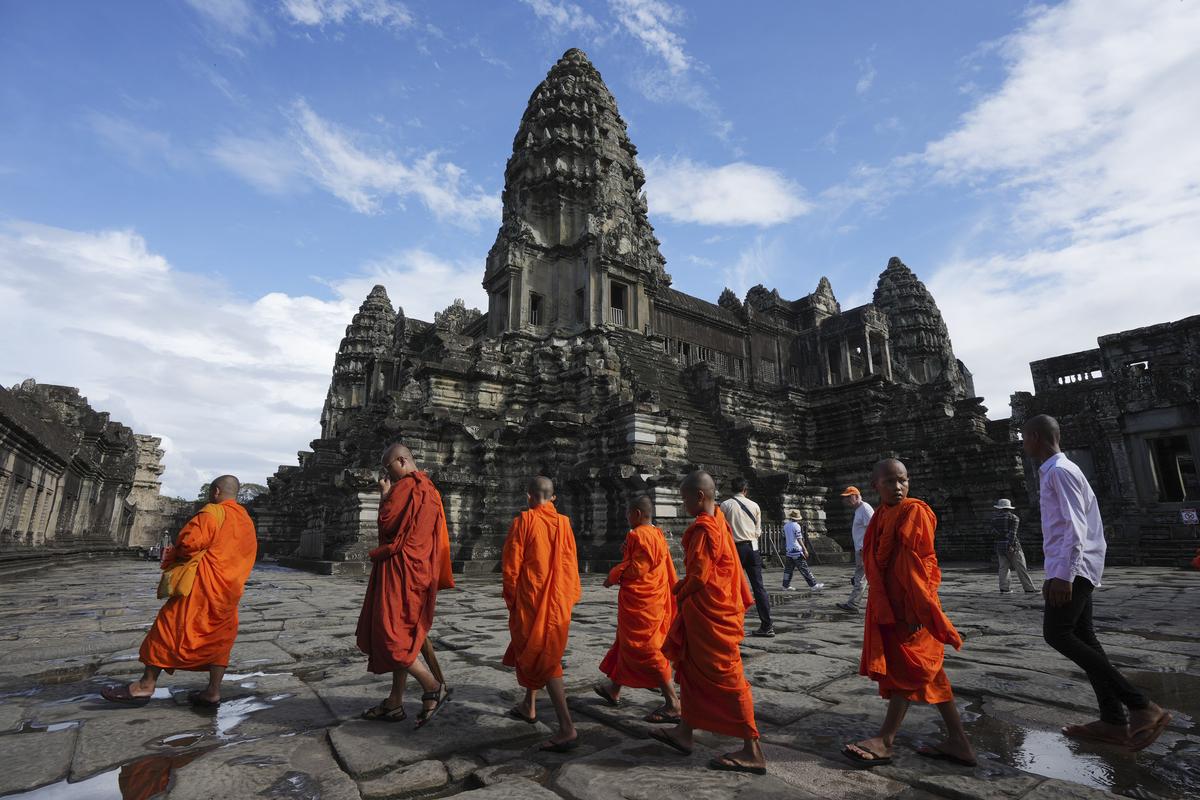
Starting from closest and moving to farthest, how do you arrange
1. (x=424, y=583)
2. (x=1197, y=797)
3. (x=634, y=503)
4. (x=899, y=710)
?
(x=1197, y=797) < (x=899, y=710) < (x=424, y=583) < (x=634, y=503)

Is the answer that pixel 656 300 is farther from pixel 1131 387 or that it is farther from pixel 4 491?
pixel 4 491

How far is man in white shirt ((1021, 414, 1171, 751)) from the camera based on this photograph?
119 inches

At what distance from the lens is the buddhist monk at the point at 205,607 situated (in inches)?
146

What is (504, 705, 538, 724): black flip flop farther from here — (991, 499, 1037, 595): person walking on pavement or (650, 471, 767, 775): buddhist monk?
(991, 499, 1037, 595): person walking on pavement

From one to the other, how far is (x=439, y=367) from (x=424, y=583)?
1342 cm

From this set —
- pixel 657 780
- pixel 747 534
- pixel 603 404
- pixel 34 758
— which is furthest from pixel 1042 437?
pixel 603 404

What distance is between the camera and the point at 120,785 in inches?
99.3

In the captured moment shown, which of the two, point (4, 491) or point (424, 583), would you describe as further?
point (4, 491)

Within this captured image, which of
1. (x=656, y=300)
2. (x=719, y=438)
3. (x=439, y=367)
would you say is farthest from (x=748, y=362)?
(x=439, y=367)

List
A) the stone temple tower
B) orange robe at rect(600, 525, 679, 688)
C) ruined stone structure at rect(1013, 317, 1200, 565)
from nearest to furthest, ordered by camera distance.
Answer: orange robe at rect(600, 525, 679, 688), ruined stone structure at rect(1013, 317, 1200, 565), the stone temple tower

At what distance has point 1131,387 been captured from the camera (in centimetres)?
1812

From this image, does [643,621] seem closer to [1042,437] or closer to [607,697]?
[607,697]

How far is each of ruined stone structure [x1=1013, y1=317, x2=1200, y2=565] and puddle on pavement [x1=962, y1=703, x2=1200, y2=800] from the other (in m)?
15.6

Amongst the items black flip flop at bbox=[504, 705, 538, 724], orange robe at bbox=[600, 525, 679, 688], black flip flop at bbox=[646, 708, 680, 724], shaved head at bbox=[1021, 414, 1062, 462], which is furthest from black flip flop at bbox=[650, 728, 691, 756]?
shaved head at bbox=[1021, 414, 1062, 462]
